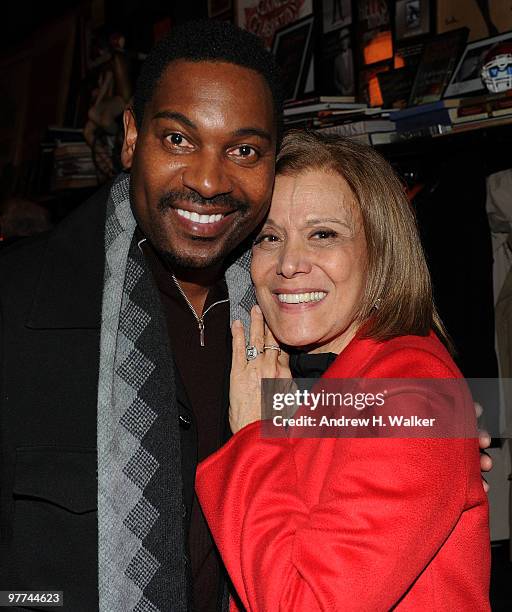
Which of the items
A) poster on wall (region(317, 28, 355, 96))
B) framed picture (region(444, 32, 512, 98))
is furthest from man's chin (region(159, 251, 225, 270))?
poster on wall (region(317, 28, 355, 96))

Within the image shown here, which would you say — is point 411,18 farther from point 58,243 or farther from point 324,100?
point 58,243

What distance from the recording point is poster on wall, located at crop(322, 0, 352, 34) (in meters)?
3.62

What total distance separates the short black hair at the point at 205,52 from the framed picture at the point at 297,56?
7.62 feet

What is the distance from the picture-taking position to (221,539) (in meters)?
1.32

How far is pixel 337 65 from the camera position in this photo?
371 cm

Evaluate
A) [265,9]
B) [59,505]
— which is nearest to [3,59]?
[265,9]

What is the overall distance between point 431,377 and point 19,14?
5.73m

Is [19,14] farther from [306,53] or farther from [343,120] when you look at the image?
[343,120]

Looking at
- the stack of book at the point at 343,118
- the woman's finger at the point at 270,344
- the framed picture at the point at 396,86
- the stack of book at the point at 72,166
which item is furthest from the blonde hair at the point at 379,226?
the stack of book at the point at 72,166

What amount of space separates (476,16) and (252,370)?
2.21 m

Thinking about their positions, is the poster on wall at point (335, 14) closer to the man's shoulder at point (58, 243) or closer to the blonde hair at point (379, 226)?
the blonde hair at point (379, 226)

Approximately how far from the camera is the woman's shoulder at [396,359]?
135 cm

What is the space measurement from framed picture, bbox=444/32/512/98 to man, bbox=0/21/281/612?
1.56 m

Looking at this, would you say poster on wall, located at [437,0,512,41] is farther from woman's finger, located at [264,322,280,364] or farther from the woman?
woman's finger, located at [264,322,280,364]
